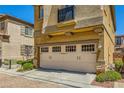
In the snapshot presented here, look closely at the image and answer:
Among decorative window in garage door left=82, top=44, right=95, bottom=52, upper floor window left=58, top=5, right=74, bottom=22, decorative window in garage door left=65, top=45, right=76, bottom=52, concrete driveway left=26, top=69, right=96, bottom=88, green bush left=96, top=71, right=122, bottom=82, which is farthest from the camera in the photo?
upper floor window left=58, top=5, right=74, bottom=22

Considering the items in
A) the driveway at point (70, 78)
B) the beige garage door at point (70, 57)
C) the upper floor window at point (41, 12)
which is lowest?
the driveway at point (70, 78)

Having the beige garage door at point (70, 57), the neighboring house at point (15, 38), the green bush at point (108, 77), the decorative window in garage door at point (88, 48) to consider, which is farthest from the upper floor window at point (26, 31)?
the green bush at point (108, 77)

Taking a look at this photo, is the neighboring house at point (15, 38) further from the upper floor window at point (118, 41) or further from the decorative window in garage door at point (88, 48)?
the upper floor window at point (118, 41)

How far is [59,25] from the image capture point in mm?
11102

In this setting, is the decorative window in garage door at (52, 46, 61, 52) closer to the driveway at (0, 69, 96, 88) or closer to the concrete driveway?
the driveway at (0, 69, 96, 88)

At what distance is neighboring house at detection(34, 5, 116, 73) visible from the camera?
9.12 metres

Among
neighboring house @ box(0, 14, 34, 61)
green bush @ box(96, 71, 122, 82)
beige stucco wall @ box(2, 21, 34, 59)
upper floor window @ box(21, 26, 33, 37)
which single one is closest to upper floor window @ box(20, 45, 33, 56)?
neighboring house @ box(0, 14, 34, 61)

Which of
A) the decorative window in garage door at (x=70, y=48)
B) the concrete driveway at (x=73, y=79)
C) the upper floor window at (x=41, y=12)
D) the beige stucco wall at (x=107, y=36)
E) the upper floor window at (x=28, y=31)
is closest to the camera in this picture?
the concrete driveway at (x=73, y=79)

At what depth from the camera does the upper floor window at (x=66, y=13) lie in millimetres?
10810

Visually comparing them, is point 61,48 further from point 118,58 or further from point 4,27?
point 4,27

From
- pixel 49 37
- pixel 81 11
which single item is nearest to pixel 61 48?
pixel 49 37

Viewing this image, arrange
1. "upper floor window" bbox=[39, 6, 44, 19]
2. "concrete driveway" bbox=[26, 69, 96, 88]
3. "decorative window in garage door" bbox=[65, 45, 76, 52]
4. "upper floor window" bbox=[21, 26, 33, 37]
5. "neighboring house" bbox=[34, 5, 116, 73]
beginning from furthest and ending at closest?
1. "upper floor window" bbox=[21, 26, 33, 37]
2. "upper floor window" bbox=[39, 6, 44, 19]
3. "decorative window in garage door" bbox=[65, 45, 76, 52]
4. "neighboring house" bbox=[34, 5, 116, 73]
5. "concrete driveway" bbox=[26, 69, 96, 88]

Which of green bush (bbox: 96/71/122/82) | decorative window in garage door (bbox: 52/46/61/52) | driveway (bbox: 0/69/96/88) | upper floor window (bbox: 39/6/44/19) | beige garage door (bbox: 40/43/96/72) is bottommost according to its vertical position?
driveway (bbox: 0/69/96/88)
